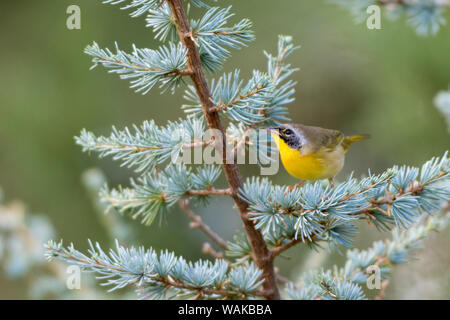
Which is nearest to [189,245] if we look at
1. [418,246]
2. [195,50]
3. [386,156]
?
[386,156]

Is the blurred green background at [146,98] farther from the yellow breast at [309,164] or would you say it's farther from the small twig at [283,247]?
the small twig at [283,247]

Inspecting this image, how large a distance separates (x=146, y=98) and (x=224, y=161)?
3.85 meters

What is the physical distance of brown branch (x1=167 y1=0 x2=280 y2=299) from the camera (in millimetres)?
1572

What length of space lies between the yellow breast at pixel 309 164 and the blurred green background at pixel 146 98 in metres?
1.56

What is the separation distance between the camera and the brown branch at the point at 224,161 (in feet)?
5.16

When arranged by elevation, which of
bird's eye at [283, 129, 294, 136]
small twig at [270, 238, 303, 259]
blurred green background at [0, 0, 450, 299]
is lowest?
A: small twig at [270, 238, 303, 259]

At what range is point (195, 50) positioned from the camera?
1590 millimetres

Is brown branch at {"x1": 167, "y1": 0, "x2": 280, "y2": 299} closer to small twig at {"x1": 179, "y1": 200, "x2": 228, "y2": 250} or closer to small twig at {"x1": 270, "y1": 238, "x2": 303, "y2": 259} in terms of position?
small twig at {"x1": 270, "y1": 238, "x2": 303, "y2": 259}

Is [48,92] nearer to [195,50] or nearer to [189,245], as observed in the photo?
[189,245]

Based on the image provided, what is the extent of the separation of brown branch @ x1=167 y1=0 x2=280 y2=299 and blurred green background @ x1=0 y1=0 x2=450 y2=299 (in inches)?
83.2

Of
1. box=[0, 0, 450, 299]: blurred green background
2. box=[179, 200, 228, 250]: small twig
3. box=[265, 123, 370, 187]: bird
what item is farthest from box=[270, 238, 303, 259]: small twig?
box=[0, 0, 450, 299]: blurred green background

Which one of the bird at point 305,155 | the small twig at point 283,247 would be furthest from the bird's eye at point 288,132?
the small twig at point 283,247

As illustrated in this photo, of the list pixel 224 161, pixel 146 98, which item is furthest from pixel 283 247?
pixel 146 98

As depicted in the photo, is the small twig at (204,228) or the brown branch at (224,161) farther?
the small twig at (204,228)
